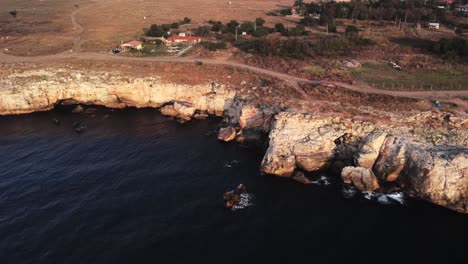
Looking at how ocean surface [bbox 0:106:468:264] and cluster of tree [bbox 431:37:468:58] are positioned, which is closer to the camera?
ocean surface [bbox 0:106:468:264]

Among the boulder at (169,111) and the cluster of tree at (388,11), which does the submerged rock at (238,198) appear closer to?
the boulder at (169,111)

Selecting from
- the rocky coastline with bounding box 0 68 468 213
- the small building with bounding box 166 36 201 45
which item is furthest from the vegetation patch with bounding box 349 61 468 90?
the small building with bounding box 166 36 201 45

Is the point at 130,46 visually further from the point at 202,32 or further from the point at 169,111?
the point at 169,111

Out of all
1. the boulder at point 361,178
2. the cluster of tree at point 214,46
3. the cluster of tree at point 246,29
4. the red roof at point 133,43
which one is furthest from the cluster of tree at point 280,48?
the boulder at point 361,178

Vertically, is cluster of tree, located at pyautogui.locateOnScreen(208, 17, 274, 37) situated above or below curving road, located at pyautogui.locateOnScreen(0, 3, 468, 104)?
above

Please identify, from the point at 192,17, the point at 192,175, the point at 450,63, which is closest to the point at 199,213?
the point at 192,175

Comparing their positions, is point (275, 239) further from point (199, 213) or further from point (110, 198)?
point (110, 198)

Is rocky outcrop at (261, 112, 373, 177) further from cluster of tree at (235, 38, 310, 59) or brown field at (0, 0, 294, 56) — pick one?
brown field at (0, 0, 294, 56)
